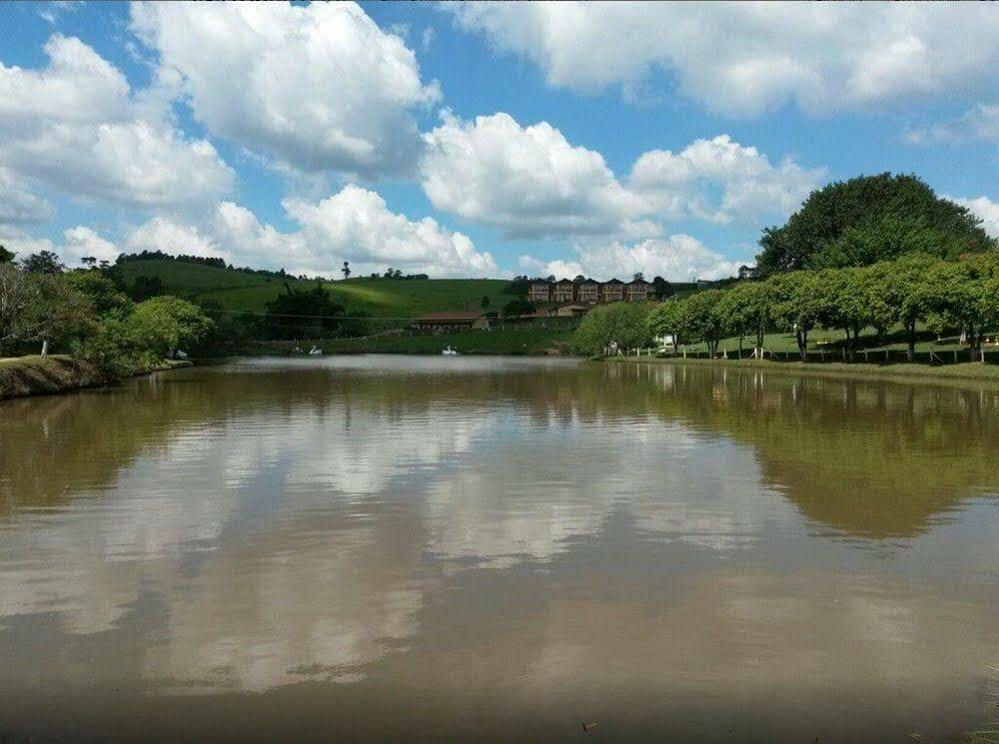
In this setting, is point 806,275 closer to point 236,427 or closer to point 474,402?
point 474,402

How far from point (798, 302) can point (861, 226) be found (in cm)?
3483

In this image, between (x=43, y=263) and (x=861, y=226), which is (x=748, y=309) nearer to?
(x=861, y=226)

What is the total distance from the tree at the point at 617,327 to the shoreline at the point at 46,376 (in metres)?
82.8

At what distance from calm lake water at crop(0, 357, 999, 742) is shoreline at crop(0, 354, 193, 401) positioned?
26.0m

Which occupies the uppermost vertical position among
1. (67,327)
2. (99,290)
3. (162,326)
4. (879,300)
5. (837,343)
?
(99,290)

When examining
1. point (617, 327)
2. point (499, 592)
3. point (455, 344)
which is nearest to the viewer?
point (499, 592)

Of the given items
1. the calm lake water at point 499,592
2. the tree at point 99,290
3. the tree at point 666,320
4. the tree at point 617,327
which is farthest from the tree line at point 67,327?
the tree at point 617,327

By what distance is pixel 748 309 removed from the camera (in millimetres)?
94250

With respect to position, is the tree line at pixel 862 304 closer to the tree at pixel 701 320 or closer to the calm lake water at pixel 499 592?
the tree at pixel 701 320

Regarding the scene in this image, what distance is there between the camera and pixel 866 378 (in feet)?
208

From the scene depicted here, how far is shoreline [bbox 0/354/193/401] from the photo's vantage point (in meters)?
47.3

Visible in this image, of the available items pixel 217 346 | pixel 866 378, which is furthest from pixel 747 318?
pixel 217 346

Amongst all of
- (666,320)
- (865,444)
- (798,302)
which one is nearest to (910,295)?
(798,302)

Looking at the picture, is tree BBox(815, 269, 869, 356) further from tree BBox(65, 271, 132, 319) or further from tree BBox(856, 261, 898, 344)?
tree BBox(65, 271, 132, 319)
